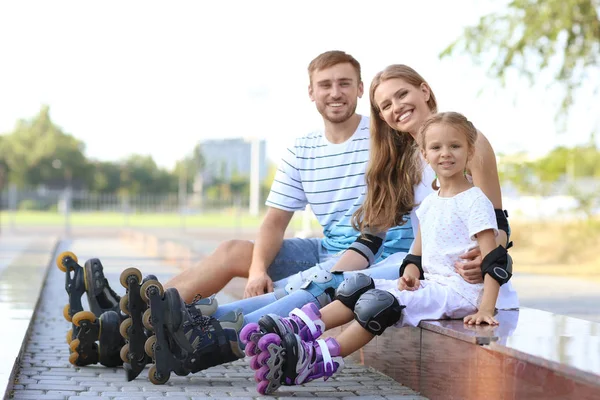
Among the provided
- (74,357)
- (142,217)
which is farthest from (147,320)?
(142,217)

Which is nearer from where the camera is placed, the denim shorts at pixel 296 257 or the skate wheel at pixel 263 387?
the skate wheel at pixel 263 387

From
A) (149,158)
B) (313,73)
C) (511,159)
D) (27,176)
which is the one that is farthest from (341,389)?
(149,158)

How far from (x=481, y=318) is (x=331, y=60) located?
1.63m

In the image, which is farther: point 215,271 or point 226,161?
point 226,161

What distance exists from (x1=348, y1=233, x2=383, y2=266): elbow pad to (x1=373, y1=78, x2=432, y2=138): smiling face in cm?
50

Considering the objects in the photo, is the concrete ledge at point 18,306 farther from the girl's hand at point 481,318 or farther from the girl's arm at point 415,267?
the girl's hand at point 481,318

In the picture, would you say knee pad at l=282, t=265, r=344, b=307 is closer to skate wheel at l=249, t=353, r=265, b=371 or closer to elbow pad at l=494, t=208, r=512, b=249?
skate wheel at l=249, t=353, r=265, b=371

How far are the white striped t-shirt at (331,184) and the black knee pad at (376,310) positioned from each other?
3.05 feet

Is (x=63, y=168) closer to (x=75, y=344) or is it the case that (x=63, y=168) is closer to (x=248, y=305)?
(x=75, y=344)

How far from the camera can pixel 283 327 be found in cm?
337

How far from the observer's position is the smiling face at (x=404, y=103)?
4223mm

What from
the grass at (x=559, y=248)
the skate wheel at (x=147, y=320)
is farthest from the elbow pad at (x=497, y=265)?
the grass at (x=559, y=248)

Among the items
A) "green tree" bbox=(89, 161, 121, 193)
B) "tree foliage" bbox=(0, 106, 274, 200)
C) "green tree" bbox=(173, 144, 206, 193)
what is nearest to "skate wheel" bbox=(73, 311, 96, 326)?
"tree foliage" bbox=(0, 106, 274, 200)

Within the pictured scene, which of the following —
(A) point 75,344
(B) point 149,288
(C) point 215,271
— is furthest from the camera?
(C) point 215,271
